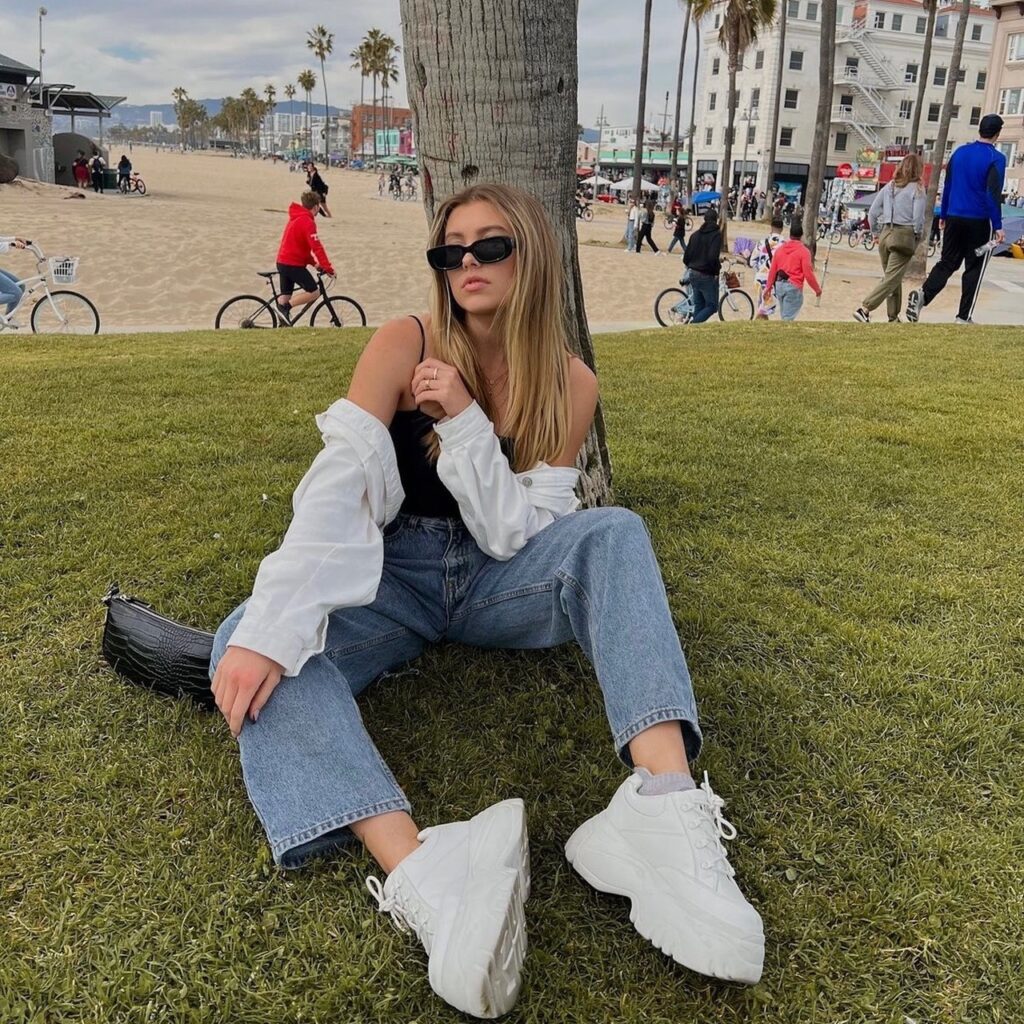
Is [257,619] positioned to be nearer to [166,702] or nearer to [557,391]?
[166,702]

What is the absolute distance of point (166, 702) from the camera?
2.46 m

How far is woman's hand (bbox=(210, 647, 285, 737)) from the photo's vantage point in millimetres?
1805

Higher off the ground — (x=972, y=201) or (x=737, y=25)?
(x=737, y=25)

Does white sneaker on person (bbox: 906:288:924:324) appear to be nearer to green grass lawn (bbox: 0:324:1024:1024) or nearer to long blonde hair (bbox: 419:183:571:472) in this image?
green grass lawn (bbox: 0:324:1024:1024)

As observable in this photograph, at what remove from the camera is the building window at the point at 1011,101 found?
1945 inches

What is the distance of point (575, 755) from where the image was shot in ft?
7.68

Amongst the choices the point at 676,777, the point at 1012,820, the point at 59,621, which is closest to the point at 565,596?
the point at 676,777

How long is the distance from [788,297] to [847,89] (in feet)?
183

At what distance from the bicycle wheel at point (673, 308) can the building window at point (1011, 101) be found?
158 ft

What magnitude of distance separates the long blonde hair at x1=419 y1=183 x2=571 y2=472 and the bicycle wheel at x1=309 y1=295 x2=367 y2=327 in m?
9.12

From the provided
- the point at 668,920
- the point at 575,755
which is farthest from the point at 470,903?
the point at 575,755

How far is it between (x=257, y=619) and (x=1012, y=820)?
1.76m

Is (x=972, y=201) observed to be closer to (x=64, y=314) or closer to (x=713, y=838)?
(x=713, y=838)

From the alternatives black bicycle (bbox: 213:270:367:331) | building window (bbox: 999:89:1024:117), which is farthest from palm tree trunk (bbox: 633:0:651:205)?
building window (bbox: 999:89:1024:117)
